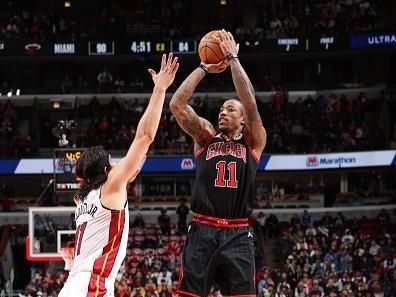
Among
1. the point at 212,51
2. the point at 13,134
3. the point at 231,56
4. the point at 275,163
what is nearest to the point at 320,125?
the point at 275,163

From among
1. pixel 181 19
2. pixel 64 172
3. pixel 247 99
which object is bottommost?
pixel 64 172

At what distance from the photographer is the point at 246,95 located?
281 inches

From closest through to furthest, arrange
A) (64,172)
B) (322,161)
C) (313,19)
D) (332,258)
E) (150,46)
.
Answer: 1. (64,172)
2. (332,258)
3. (322,161)
4. (150,46)
5. (313,19)

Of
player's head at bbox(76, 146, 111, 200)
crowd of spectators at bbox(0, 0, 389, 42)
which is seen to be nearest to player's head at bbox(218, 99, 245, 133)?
player's head at bbox(76, 146, 111, 200)

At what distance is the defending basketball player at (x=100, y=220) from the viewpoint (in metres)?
5.85

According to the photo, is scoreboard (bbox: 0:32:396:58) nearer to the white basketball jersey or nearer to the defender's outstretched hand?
the defender's outstretched hand

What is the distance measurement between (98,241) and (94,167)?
1.75ft

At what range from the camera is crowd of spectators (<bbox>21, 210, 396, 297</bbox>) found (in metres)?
20.8

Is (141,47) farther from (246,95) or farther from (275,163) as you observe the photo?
(246,95)

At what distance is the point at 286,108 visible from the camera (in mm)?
31000

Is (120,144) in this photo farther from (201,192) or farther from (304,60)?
(201,192)

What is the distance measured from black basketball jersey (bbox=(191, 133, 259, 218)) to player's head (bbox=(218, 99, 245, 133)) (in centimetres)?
12

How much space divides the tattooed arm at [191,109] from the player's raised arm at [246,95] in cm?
15

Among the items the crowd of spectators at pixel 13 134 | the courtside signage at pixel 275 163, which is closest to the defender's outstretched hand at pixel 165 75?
the courtside signage at pixel 275 163
